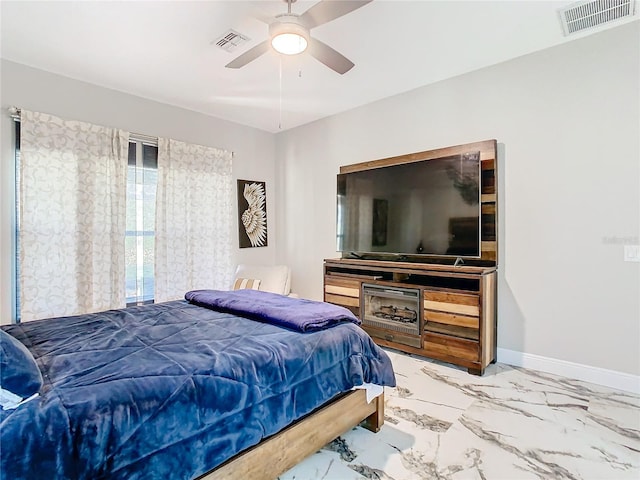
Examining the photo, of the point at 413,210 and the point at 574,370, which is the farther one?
the point at 413,210

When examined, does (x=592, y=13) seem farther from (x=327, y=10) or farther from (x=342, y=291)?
(x=342, y=291)

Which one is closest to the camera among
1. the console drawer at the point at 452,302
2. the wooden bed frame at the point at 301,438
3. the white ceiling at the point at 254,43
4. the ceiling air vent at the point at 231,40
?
the wooden bed frame at the point at 301,438

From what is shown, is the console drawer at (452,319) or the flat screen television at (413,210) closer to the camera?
the console drawer at (452,319)

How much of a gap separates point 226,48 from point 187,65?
0.51m

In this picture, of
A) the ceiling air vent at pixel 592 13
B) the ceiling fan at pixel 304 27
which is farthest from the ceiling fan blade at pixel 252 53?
the ceiling air vent at pixel 592 13

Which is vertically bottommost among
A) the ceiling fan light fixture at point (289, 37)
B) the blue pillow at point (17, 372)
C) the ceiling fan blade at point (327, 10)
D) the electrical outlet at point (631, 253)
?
the blue pillow at point (17, 372)

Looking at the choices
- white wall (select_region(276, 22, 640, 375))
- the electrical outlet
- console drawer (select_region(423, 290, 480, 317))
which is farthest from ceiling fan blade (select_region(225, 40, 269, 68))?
the electrical outlet

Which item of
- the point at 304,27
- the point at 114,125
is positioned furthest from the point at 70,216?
the point at 304,27

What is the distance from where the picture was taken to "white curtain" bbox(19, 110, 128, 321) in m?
3.02

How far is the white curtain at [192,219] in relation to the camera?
3.86 meters

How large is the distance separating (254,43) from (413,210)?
2049 millimetres

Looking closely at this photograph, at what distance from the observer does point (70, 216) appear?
10.6 ft

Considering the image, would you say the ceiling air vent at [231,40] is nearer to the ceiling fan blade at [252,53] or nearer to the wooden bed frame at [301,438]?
the ceiling fan blade at [252,53]

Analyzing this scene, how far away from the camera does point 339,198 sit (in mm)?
4172
